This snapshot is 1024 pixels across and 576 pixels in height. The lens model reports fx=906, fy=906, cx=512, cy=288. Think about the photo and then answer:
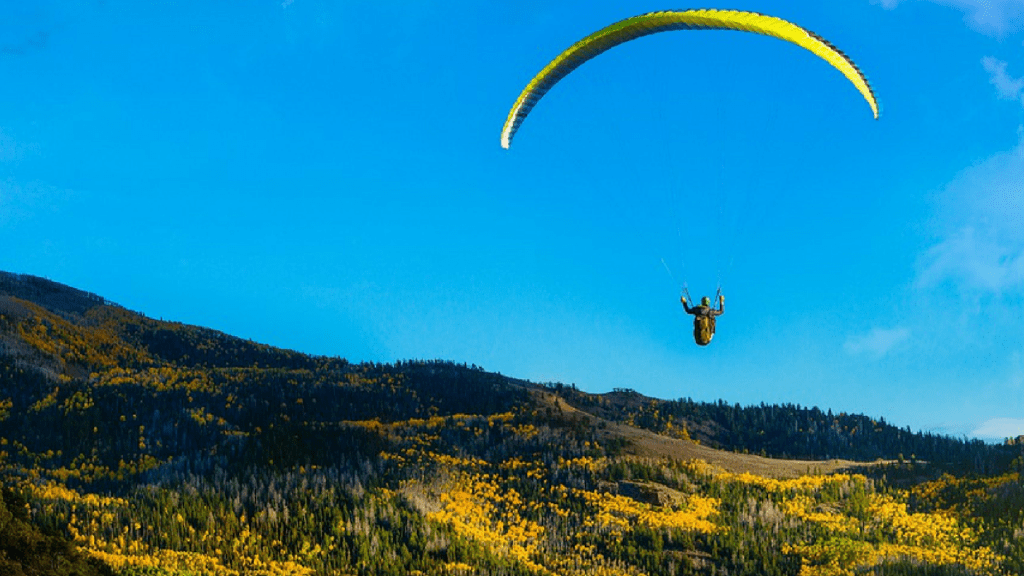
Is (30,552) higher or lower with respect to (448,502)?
lower

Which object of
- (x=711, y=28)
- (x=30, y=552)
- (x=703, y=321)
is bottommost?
(x=30, y=552)

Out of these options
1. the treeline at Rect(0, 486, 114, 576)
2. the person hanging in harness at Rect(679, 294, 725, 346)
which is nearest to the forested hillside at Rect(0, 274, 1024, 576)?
the treeline at Rect(0, 486, 114, 576)

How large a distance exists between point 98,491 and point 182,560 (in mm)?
52598

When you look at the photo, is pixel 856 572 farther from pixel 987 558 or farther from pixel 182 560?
pixel 182 560

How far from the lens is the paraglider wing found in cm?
4712

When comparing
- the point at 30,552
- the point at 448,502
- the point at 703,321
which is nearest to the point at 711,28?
the point at 703,321

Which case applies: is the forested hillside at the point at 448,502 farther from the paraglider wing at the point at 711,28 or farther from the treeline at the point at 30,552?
the paraglider wing at the point at 711,28

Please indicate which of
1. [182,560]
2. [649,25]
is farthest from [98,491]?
[649,25]

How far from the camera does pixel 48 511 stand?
119188 mm

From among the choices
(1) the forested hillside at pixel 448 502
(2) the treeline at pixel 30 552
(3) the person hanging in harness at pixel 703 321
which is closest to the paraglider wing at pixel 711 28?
(3) the person hanging in harness at pixel 703 321

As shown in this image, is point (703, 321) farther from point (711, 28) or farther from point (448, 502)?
point (448, 502)

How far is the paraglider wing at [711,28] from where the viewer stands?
155ft

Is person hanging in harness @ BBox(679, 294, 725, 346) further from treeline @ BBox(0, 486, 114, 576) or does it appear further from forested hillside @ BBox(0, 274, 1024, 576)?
forested hillside @ BBox(0, 274, 1024, 576)

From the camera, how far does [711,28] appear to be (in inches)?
1913
